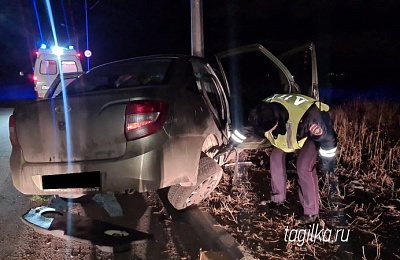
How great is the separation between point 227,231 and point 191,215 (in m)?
0.53

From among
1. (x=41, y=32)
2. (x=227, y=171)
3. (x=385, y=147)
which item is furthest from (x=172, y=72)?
(x=41, y=32)

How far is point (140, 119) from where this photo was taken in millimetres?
2816

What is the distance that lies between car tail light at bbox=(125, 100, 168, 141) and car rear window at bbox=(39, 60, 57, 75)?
9.85 metres

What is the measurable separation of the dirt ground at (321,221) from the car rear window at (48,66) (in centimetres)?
881

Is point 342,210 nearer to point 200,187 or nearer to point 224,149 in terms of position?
point 224,149

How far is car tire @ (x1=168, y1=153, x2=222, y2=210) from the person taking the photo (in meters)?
3.43

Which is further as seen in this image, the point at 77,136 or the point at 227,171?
the point at 227,171

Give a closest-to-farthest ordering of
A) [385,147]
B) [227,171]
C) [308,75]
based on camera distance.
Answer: [308,75], [227,171], [385,147]

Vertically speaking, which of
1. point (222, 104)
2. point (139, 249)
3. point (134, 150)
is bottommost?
point (139, 249)

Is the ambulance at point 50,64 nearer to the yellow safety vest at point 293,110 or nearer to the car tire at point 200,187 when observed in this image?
the car tire at point 200,187

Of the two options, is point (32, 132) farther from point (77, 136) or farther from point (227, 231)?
point (227, 231)

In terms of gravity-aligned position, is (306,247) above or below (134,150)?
below

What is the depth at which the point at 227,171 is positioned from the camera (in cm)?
523

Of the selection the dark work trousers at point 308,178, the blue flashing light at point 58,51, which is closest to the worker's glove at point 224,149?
the dark work trousers at point 308,178
